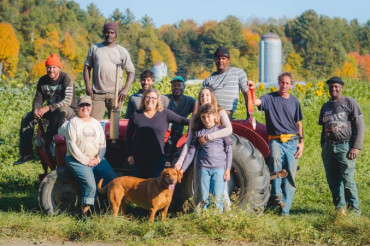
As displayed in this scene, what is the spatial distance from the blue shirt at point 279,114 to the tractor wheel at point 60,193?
2405 mm

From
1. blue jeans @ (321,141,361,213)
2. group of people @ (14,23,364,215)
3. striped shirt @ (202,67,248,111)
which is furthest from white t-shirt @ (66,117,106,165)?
blue jeans @ (321,141,361,213)

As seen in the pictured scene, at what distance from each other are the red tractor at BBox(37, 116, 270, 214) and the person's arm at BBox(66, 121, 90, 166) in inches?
13.0

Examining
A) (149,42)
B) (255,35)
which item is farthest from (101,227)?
(255,35)

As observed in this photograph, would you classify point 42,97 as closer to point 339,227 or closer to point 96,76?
point 96,76

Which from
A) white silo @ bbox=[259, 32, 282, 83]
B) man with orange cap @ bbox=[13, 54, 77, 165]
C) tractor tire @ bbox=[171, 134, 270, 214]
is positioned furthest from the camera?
white silo @ bbox=[259, 32, 282, 83]

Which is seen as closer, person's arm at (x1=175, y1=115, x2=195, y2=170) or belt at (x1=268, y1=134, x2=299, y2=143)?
person's arm at (x1=175, y1=115, x2=195, y2=170)

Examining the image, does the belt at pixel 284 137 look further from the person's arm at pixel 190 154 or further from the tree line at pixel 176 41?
the tree line at pixel 176 41

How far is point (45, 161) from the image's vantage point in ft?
26.1

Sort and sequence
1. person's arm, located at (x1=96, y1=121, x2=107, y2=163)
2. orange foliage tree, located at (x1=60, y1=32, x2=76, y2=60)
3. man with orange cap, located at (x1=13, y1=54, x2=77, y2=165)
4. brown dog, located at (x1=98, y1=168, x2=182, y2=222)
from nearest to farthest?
→ brown dog, located at (x1=98, y1=168, x2=182, y2=222), person's arm, located at (x1=96, y1=121, x2=107, y2=163), man with orange cap, located at (x1=13, y1=54, x2=77, y2=165), orange foliage tree, located at (x1=60, y1=32, x2=76, y2=60)

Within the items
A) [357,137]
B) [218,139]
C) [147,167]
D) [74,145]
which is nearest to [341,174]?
[357,137]

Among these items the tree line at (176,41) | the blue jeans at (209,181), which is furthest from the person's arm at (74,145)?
the tree line at (176,41)

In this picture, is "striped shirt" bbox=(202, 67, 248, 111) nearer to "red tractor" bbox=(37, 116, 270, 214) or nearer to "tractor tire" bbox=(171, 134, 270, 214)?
"red tractor" bbox=(37, 116, 270, 214)

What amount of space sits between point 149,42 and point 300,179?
87111 mm

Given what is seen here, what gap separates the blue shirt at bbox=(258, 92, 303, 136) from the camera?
23.2 ft
